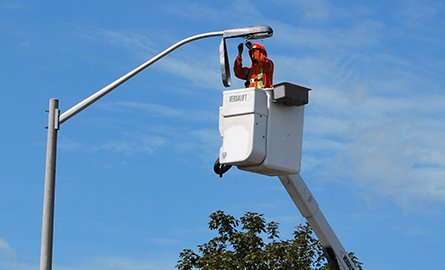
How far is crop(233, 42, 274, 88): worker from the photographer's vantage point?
15719 millimetres

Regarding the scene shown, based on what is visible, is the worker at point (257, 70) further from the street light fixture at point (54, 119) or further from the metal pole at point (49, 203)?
the metal pole at point (49, 203)

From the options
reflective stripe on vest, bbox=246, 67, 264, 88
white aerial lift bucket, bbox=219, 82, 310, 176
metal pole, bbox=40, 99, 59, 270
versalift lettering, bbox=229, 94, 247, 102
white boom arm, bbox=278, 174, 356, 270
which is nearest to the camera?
white aerial lift bucket, bbox=219, 82, 310, 176

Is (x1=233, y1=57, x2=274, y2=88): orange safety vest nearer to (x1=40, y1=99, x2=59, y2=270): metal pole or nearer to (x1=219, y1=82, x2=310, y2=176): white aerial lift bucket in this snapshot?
(x1=219, y1=82, x2=310, y2=176): white aerial lift bucket

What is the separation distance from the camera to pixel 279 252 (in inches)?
1075

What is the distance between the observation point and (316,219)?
1748cm

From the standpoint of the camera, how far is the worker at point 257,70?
1572cm

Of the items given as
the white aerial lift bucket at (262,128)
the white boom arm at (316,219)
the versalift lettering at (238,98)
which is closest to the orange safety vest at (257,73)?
the white aerial lift bucket at (262,128)

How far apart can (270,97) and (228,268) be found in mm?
12195

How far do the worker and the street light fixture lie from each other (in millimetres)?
203

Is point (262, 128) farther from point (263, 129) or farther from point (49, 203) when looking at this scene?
point (49, 203)

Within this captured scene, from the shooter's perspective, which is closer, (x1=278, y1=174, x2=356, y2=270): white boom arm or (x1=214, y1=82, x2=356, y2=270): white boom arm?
(x1=214, y1=82, x2=356, y2=270): white boom arm

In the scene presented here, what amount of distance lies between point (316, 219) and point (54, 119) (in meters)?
4.49

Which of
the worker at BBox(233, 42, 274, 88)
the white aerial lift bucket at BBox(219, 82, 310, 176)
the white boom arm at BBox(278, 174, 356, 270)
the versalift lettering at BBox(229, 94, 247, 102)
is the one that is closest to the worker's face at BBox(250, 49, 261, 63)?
the worker at BBox(233, 42, 274, 88)

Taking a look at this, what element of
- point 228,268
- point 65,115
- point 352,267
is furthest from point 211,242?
point 65,115
